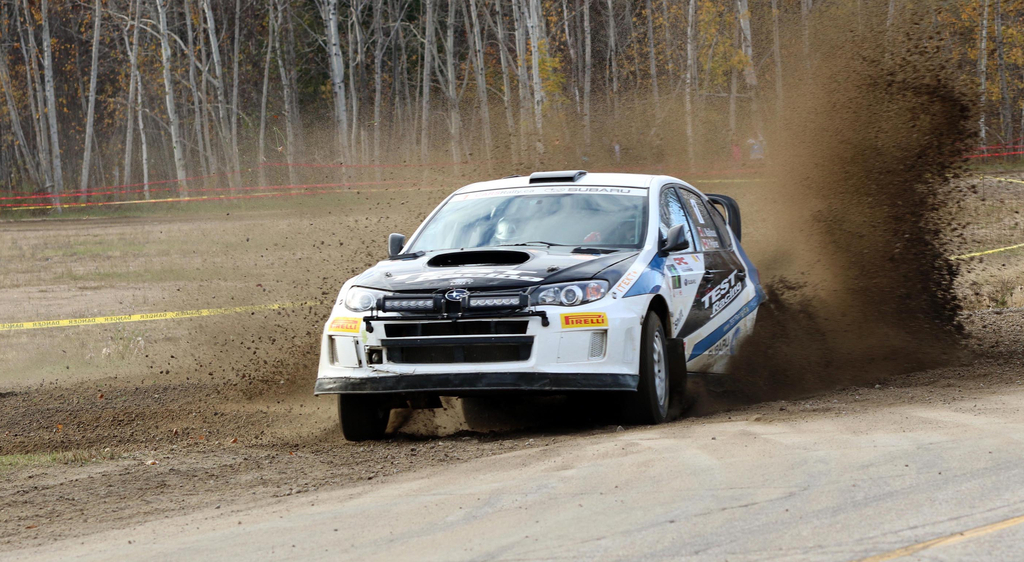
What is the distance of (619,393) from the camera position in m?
6.85

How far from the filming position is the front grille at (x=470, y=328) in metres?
6.68

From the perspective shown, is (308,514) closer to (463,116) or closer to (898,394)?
(898,394)

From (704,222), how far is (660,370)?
2.28m

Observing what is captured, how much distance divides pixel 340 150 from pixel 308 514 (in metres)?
46.0

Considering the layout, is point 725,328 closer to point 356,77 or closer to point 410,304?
point 410,304

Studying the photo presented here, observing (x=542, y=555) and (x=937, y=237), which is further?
(x=937, y=237)

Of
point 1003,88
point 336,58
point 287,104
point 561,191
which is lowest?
point 561,191

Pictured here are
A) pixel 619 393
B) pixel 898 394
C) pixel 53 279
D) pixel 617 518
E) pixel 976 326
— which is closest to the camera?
pixel 617 518

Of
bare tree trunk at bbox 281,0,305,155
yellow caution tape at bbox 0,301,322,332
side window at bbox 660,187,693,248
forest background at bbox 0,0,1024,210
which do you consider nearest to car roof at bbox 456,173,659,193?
side window at bbox 660,187,693,248

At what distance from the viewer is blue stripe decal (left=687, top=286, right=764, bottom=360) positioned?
A: 817 centimetres

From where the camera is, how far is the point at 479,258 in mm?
7270

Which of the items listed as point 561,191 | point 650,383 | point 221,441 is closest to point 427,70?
point 561,191

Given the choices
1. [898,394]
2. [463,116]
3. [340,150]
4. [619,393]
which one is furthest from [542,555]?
[463,116]

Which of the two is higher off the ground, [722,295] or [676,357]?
[722,295]
